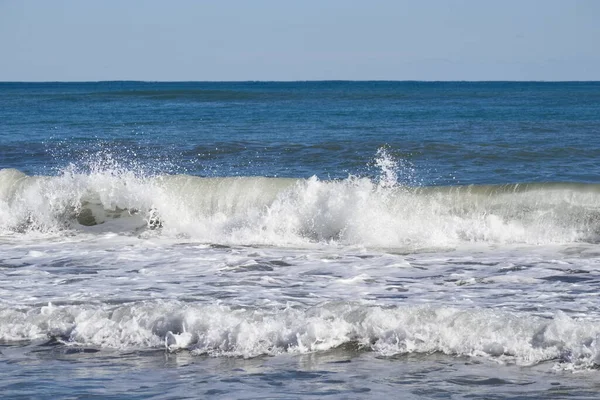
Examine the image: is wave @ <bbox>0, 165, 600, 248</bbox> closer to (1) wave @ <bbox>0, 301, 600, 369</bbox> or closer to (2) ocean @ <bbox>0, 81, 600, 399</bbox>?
(2) ocean @ <bbox>0, 81, 600, 399</bbox>

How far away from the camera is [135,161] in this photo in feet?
73.7

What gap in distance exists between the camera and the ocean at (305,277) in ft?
22.0

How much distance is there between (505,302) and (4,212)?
373 inches

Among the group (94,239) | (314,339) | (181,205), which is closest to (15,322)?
(314,339)

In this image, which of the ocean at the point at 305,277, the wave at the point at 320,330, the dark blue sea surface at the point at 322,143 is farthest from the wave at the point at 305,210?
the wave at the point at 320,330

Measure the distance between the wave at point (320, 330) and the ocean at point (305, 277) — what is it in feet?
0.06

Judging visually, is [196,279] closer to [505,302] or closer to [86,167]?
[505,302]

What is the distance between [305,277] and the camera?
33.1 feet

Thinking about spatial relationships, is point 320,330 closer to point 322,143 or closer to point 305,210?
point 305,210

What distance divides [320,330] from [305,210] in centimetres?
631

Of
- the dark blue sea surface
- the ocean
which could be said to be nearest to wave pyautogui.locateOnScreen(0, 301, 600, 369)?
the ocean

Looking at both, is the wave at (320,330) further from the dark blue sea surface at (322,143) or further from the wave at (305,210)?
the dark blue sea surface at (322,143)

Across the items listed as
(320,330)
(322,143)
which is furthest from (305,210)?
(322,143)

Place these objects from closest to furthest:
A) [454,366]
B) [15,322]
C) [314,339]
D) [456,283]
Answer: [454,366], [314,339], [15,322], [456,283]
